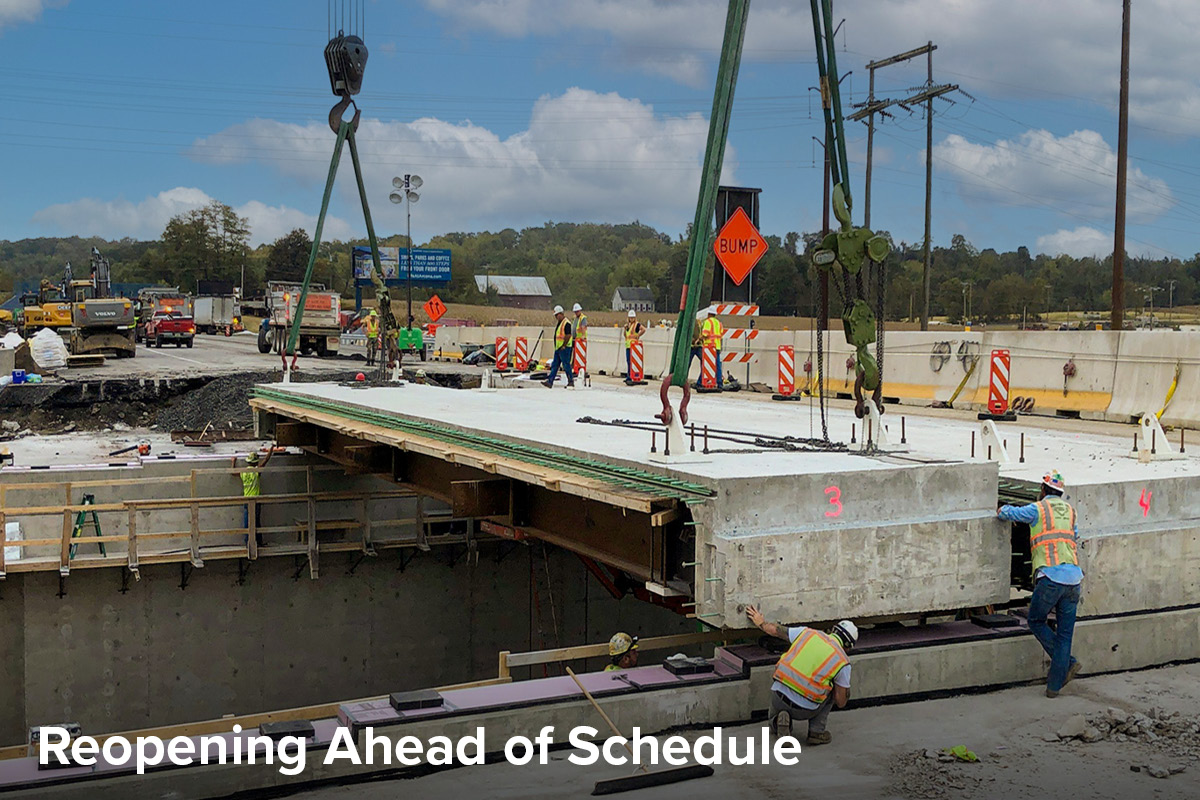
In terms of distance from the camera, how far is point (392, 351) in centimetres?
2186

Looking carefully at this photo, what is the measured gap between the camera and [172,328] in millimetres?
54688

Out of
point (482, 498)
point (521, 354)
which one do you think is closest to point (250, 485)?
point (482, 498)

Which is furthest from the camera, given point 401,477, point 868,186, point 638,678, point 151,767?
point 868,186

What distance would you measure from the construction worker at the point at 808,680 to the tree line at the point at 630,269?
1941 cm

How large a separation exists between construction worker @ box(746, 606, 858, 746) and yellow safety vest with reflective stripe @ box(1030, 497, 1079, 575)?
1.80 m

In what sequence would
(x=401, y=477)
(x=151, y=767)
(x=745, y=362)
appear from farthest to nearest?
(x=745, y=362) < (x=401, y=477) < (x=151, y=767)

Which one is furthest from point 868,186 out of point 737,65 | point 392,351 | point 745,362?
point 737,65

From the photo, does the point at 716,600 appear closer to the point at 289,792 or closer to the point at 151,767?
the point at 289,792

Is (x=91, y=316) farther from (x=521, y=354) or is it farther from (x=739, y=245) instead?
(x=739, y=245)

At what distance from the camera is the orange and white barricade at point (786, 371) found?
78.7ft

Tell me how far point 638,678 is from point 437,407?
812 cm

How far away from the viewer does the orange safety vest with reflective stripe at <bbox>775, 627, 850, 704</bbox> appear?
727cm

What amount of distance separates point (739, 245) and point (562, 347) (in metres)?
5.45

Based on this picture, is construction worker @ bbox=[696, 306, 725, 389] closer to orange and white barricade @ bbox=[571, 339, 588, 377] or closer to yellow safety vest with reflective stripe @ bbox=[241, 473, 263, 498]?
orange and white barricade @ bbox=[571, 339, 588, 377]
